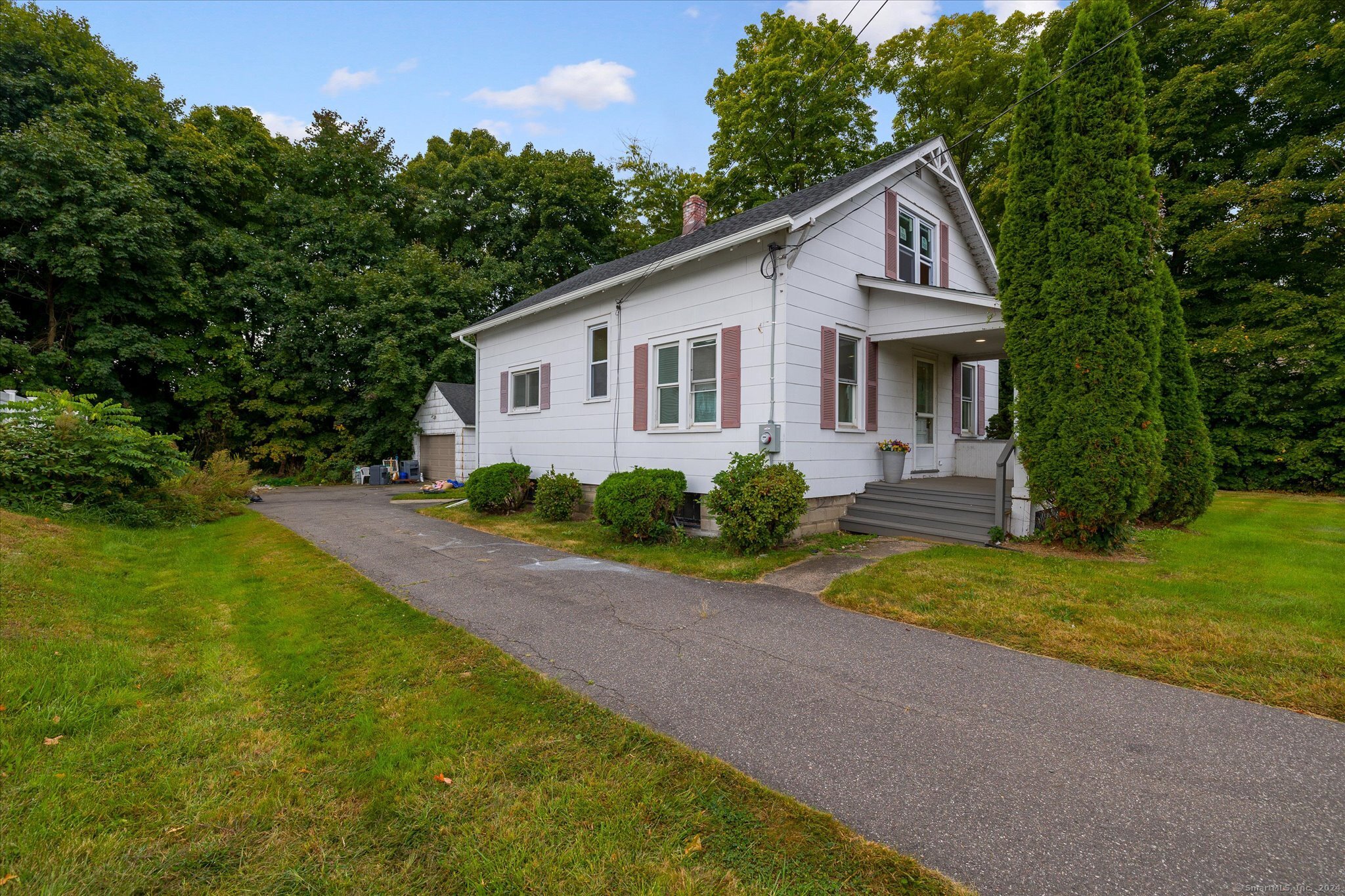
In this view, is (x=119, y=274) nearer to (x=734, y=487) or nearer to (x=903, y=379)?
(x=734, y=487)

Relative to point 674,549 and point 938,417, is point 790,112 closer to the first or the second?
point 938,417

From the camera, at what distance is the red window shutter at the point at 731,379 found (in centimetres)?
841

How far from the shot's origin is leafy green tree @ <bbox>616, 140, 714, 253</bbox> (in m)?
25.6

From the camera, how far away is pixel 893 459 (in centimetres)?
949

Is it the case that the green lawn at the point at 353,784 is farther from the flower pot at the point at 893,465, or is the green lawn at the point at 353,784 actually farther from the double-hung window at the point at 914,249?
the double-hung window at the point at 914,249

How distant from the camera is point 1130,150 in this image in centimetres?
672

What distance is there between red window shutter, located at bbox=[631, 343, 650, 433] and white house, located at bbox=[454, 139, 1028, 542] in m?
0.04

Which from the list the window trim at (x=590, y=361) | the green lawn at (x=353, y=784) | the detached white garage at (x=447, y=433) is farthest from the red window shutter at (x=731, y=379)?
the detached white garage at (x=447, y=433)

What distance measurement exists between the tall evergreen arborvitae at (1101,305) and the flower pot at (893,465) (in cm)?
260

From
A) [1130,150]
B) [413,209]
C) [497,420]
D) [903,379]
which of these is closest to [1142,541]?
[903,379]

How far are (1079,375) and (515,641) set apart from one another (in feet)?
23.2

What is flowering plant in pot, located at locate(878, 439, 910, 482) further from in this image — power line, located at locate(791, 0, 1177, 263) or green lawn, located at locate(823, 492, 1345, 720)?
power line, located at locate(791, 0, 1177, 263)

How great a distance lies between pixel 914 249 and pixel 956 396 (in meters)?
3.07

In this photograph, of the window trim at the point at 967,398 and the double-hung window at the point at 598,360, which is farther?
the window trim at the point at 967,398
